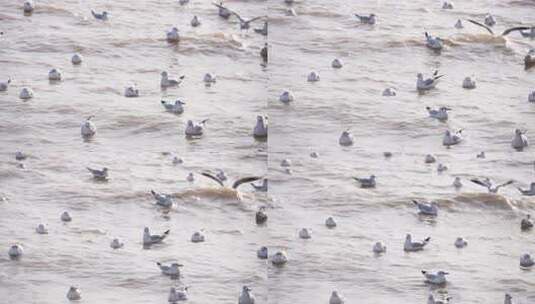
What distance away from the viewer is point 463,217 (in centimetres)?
568

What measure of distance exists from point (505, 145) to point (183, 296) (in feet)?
4.82

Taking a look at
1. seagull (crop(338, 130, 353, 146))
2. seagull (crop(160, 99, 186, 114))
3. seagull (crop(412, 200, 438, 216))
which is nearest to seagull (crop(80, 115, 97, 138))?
seagull (crop(160, 99, 186, 114))

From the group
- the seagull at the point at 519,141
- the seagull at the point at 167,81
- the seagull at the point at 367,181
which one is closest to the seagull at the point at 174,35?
the seagull at the point at 167,81

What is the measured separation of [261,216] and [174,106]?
0.61m

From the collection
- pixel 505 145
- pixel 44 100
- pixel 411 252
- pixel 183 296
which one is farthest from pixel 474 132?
pixel 44 100

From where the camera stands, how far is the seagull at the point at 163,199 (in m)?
5.66

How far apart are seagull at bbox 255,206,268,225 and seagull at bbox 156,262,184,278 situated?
39cm

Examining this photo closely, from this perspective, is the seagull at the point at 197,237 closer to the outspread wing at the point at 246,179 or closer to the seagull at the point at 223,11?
the outspread wing at the point at 246,179

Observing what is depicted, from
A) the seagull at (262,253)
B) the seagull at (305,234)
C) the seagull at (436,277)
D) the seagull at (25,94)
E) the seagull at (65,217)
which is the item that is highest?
the seagull at (25,94)

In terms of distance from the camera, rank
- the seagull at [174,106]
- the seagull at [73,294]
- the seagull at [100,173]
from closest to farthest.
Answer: the seagull at [73,294] < the seagull at [100,173] < the seagull at [174,106]

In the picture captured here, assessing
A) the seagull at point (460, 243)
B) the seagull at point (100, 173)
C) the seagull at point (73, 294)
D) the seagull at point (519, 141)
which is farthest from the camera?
the seagull at point (519, 141)

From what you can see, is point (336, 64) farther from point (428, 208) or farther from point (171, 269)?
point (171, 269)

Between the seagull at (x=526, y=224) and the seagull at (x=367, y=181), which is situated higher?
the seagull at (x=367, y=181)

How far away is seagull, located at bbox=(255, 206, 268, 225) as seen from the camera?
18.6ft
